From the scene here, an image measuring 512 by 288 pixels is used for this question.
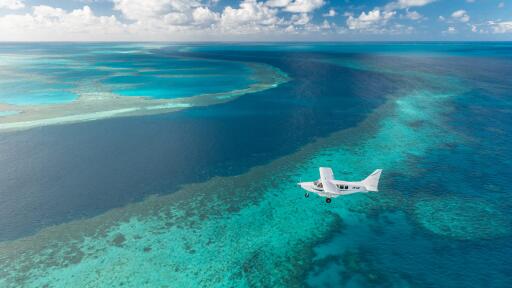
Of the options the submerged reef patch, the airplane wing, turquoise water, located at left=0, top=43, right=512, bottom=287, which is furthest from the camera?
the airplane wing

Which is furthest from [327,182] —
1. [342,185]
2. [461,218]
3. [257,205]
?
[461,218]

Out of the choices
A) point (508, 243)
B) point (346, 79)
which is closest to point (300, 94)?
point (346, 79)

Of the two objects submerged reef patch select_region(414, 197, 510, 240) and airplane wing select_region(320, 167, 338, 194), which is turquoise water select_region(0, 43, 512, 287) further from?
airplane wing select_region(320, 167, 338, 194)

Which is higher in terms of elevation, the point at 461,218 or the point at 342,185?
the point at 342,185

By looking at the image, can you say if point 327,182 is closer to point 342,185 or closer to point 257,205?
point 342,185

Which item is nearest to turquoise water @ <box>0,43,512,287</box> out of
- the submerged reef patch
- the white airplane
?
the submerged reef patch

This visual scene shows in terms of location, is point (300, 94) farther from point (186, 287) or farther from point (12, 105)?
point (12, 105)

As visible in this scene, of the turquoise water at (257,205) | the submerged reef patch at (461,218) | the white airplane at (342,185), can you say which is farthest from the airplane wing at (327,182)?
the submerged reef patch at (461,218)
